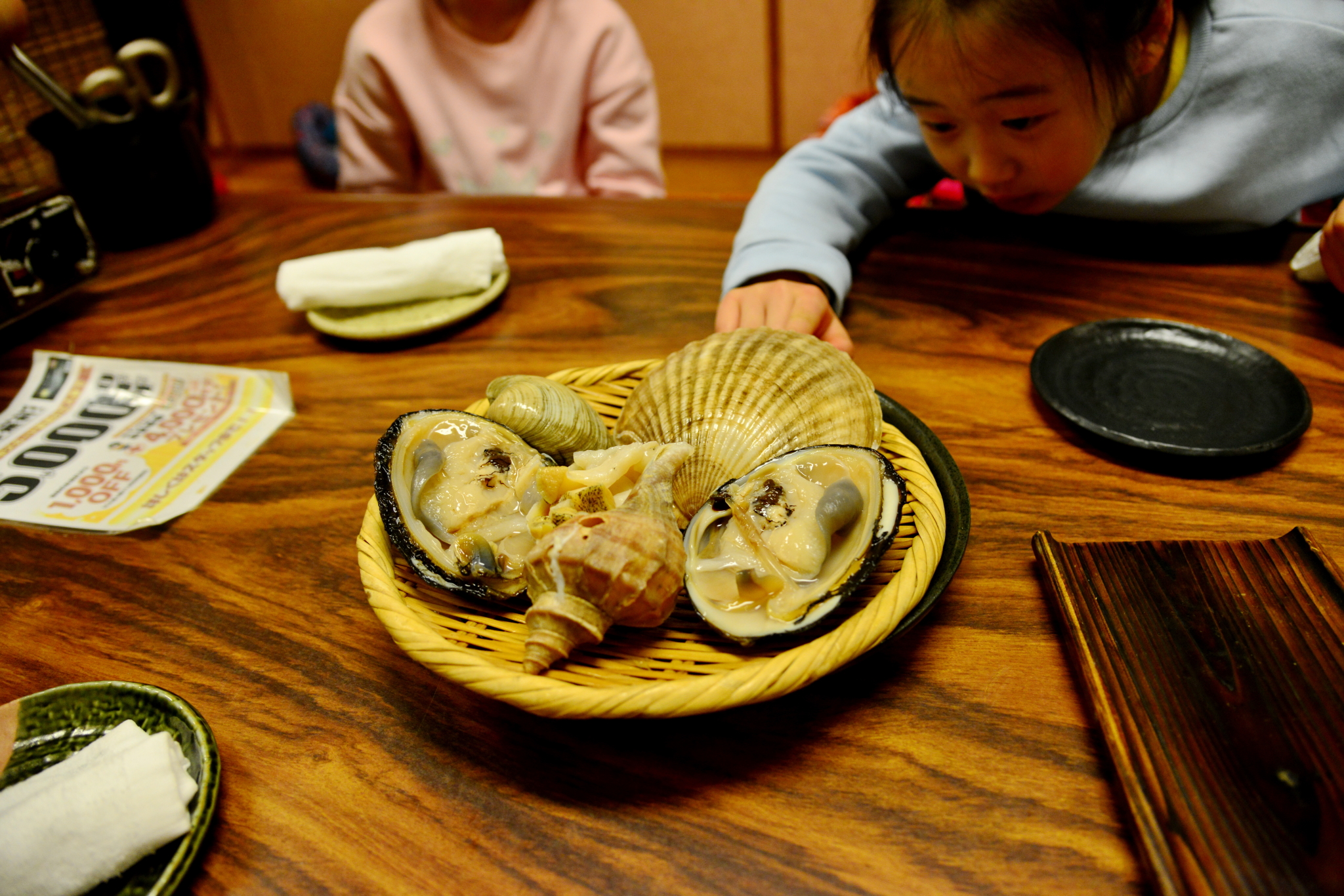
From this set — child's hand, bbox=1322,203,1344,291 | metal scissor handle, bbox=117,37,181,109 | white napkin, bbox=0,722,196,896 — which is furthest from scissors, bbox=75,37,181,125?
child's hand, bbox=1322,203,1344,291

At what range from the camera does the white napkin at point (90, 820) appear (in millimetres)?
363

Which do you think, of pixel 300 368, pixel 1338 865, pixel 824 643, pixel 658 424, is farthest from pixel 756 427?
pixel 300 368

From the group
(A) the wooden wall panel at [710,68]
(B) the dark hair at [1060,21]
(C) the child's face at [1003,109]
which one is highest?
(B) the dark hair at [1060,21]

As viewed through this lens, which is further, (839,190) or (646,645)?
(839,190)

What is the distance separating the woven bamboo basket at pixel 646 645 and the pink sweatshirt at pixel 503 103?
3.86ft

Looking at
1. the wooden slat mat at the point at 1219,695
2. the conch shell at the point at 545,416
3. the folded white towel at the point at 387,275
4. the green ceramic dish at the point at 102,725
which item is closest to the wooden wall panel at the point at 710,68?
the folded white towel at the point at 387,275

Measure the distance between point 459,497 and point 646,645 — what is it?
180mm

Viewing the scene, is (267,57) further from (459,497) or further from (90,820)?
(90,820)

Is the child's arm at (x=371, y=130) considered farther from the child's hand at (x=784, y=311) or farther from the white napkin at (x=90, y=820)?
the white napkin at (x=90, y=820)

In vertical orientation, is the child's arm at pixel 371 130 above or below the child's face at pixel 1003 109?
below

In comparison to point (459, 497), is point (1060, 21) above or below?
above

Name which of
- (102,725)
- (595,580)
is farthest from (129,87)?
(595,580)

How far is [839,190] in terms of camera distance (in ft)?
3.25

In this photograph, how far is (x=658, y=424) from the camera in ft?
2.04
